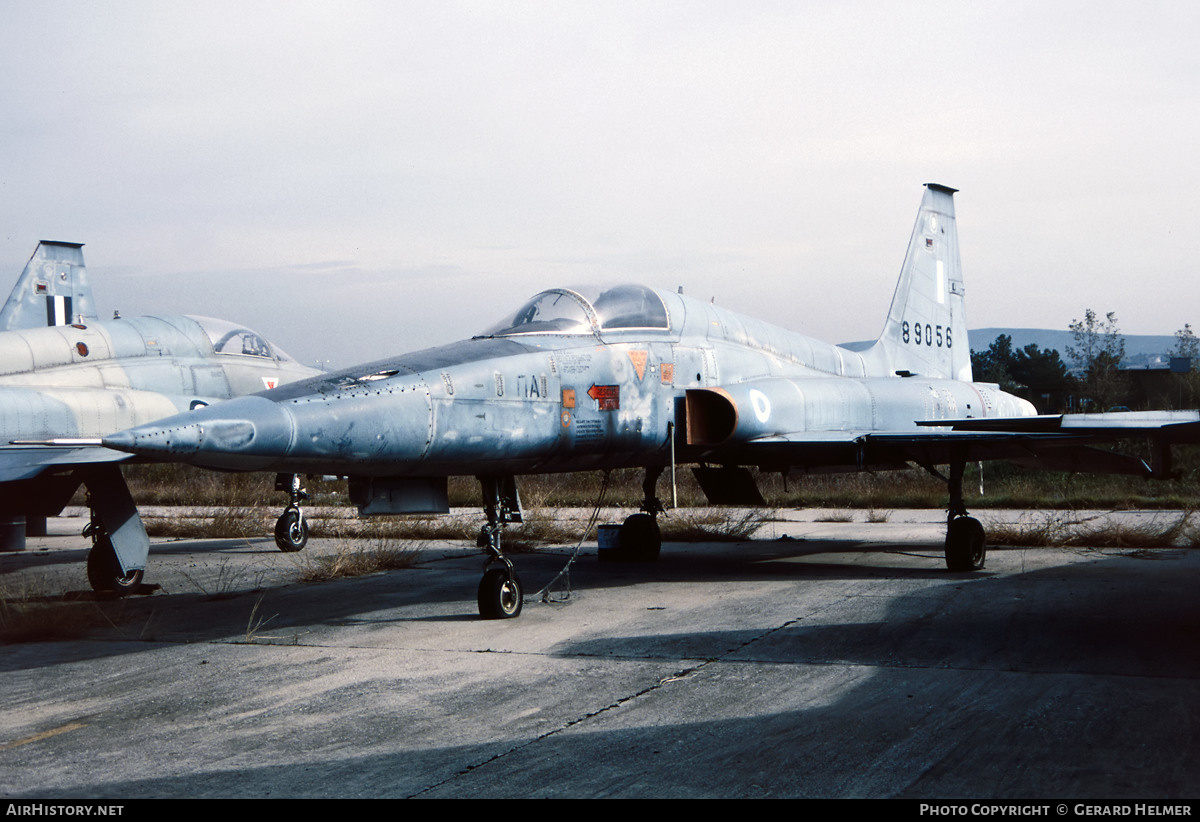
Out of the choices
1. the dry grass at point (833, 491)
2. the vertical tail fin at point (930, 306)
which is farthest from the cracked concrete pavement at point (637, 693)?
the dry grass at point (833, 491)

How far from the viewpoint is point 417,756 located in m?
4.69

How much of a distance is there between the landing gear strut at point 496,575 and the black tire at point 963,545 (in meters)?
4.66

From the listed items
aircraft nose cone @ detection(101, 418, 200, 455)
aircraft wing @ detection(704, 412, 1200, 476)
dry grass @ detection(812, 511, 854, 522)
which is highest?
aircraft nose cone @ detection(101, 418, 200, 455)

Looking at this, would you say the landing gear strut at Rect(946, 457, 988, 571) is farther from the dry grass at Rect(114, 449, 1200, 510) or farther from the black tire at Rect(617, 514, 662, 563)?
the dry grass at Rect(114, 449, 1200, 510)

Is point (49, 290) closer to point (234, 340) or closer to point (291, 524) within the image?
point (234, 340)

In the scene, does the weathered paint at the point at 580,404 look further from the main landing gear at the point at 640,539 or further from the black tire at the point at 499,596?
the main landing gear at the point at 640,539

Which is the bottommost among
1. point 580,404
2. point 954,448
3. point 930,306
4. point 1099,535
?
point 1099,535

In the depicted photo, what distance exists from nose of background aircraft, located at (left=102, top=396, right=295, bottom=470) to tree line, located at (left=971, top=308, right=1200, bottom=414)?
27.4 meters

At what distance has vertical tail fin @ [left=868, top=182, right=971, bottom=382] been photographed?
15164mm

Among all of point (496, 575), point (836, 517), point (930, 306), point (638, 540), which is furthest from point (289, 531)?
point (930, 306)

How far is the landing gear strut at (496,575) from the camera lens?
8.22 m

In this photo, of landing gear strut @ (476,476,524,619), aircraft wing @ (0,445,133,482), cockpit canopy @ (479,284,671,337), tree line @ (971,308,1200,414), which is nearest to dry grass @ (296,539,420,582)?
aircraft wing @ (0,445,133,482)

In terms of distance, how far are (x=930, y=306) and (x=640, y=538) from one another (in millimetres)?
6409

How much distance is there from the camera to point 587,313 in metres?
9.52
